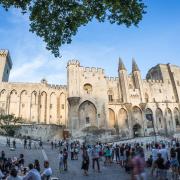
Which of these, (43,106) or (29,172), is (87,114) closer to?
(43,106)

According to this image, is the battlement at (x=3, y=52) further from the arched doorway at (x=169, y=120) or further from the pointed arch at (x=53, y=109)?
the arched doorway at (x=169, y=120)

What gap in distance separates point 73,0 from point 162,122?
147 feet

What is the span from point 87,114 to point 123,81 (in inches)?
546

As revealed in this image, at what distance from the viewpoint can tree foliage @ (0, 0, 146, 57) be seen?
30.3ft

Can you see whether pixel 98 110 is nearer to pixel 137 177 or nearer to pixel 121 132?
pixel 121 132

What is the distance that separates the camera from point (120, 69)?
2083 inches

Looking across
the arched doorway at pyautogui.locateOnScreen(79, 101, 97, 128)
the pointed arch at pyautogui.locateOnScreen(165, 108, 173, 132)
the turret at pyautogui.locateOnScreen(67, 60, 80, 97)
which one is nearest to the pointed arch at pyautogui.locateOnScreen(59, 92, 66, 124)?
the turret at pyautogui.locateOnScreen(67, 60, 80, 97)

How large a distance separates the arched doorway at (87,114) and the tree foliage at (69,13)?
30931mm

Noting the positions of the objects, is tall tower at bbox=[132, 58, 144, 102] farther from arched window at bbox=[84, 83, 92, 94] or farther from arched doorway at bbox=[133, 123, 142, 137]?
arched window at bbox=[84, 83, 92, 94]

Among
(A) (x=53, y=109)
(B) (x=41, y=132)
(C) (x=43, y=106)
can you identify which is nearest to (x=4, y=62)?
(C) (x=43, y=106)

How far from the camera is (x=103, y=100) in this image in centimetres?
4266

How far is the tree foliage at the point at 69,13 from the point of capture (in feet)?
30.3

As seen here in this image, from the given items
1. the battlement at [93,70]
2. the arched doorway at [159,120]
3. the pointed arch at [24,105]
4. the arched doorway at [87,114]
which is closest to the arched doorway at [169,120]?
the arched doorway at [159,120]

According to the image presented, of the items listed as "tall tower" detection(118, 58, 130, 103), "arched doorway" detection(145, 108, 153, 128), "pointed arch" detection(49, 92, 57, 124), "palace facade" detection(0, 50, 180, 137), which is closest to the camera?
"palace facade" detection(0, 50, 180, 137)
